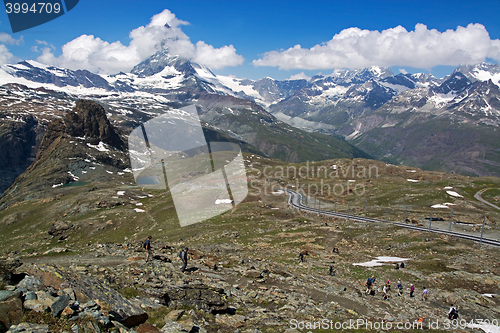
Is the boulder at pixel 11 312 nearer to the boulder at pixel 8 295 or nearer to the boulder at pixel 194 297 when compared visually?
the boulder at pixel 8 295

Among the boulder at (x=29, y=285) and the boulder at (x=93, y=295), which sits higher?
the boulder at (x=29, y=285)

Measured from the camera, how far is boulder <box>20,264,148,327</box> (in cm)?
1524

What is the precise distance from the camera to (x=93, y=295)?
52.9ft

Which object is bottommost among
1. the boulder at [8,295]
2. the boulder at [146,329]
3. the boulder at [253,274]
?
the boulder at [253,274]

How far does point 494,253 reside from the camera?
169 feet

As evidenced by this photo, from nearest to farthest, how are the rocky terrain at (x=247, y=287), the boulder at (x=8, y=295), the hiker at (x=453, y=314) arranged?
the boulder at (x=8, y=295), the rocky terrain at (x=247, y=287), the hiker at (x=453, y=314)

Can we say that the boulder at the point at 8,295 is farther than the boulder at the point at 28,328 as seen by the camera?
Yes

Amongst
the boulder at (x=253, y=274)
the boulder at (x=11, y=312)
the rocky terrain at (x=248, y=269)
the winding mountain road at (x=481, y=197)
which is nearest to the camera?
the boulder at (x=11, y=312)

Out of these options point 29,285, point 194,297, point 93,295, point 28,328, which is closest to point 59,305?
point 28,328

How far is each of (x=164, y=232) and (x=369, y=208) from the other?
72635mm

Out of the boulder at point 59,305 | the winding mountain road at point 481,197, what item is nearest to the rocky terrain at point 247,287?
the boulder at point 59,305

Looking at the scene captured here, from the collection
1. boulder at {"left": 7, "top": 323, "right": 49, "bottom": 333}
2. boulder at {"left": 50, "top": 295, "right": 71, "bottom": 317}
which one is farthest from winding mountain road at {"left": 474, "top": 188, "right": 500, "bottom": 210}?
boulder at {"left": 7, "top": 323, "right": 49, "bottom": 333}

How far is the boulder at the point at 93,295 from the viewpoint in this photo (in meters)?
15.2

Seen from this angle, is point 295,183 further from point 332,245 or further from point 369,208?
point 332,245
